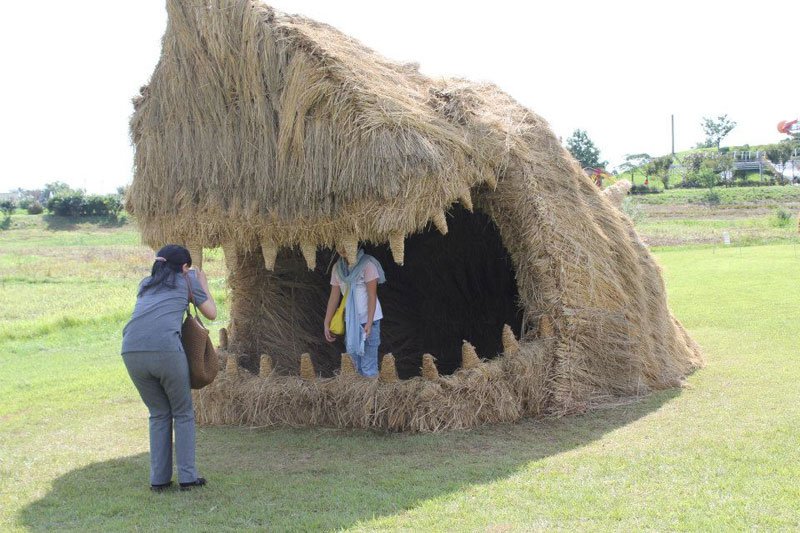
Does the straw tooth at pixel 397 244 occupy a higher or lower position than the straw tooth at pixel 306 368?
higher

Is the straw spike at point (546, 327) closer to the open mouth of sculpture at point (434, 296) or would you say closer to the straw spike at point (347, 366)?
the straw spike at point (347, 366)

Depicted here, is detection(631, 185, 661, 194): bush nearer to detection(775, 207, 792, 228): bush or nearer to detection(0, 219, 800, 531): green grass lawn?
detection(775, 207, 792, 228): bush

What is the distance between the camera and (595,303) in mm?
7742

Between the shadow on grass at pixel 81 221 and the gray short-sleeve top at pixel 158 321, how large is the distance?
5488cm

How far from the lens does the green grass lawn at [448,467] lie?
4.73m

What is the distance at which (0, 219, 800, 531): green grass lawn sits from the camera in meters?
4.73

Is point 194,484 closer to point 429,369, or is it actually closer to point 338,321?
point 429,369

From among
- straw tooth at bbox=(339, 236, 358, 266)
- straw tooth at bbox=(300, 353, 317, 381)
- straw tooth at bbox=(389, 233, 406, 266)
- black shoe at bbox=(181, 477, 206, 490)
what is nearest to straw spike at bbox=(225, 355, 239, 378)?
straw tooth at bbox=(300, 353, 317, 381)

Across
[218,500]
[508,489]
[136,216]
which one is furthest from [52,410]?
[508,489]

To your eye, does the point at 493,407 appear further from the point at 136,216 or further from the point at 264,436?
the point at 136,216

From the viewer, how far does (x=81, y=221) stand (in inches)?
2313

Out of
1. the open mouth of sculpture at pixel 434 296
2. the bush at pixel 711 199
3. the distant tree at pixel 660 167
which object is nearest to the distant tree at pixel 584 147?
the bush at pixel 711 199

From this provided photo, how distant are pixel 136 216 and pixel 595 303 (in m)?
4.43

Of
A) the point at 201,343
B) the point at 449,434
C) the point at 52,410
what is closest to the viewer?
the point at 201,343
